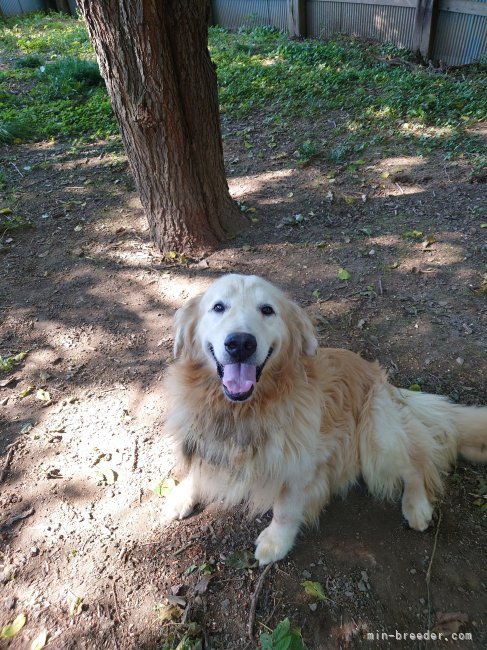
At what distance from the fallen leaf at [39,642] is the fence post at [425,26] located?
956cm

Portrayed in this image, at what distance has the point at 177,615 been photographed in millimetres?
2117

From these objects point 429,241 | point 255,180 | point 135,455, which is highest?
point 255,180

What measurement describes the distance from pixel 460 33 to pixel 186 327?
7.93 meters

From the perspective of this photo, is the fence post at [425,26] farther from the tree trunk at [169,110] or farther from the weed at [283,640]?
the weed at [283,640]

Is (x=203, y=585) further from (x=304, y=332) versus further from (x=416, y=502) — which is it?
(x=304, y=332)

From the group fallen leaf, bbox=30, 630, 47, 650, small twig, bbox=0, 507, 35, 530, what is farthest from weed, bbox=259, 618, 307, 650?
small twig, bbox=0, 507, 35, 530

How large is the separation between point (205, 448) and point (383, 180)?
427cm

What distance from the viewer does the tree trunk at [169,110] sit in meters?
3.25

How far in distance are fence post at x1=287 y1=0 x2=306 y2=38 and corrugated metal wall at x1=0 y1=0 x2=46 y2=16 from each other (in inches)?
470

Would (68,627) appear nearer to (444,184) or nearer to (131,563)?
(131,563)

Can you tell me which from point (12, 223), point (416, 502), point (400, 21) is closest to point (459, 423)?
point (416, 502)

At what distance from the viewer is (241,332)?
1.91 m

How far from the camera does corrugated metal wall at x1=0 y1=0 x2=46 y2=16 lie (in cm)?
1497

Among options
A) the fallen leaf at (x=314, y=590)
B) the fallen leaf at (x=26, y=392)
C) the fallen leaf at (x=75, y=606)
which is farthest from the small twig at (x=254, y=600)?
the fallen leaf at (x=26, y=392)
